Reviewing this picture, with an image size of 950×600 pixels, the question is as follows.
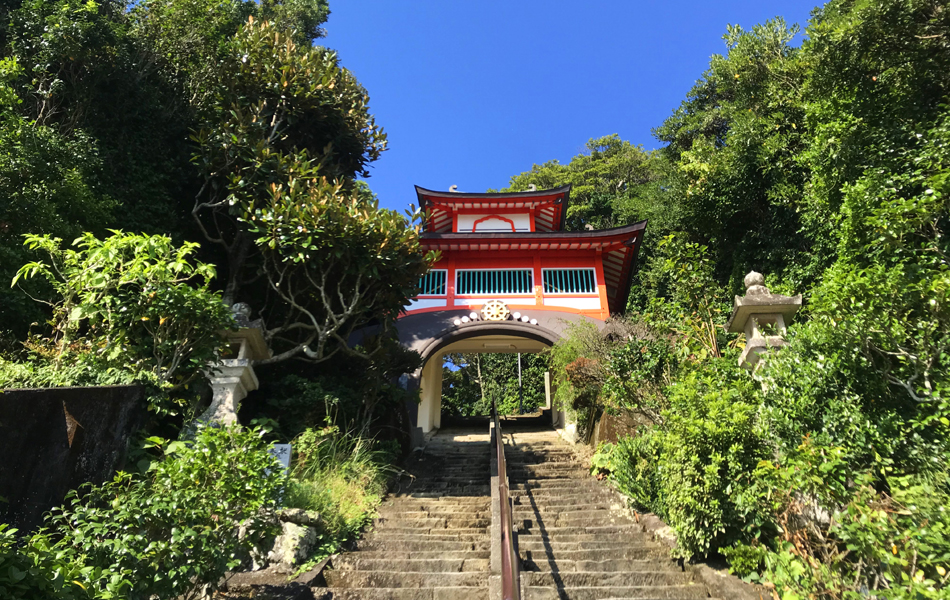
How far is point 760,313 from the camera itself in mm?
6180

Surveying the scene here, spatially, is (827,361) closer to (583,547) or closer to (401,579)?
(583,547)

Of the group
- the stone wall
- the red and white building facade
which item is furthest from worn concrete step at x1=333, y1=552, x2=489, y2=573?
the red and white building facade

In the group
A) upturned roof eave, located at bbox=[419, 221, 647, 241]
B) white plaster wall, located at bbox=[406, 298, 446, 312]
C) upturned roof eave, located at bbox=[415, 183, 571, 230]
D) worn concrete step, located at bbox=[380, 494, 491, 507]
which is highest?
upturned roof eave, located at bbox=[415, 183, 571, 230]

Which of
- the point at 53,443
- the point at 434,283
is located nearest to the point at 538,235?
the point at 434,283

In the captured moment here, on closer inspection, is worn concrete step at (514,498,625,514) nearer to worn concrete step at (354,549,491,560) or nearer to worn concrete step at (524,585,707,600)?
worn concrete step at (354,549,491,560)

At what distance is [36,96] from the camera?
773cm

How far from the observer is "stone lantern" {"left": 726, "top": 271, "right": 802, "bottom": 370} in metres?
6.03

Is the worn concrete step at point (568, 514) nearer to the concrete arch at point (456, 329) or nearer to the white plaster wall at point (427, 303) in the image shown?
the concrete arch at point (456, 329)

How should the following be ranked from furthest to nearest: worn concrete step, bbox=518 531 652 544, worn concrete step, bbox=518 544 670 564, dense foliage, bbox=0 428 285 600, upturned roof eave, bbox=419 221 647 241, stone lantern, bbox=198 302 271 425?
1. upturned roof eave, bbox=419 221 647 241
2. stone lantern, bbox=198 302 271 425
3. worn concrete step, bbox=518 531 652 544
4. worn concrete step, bbox=518 544 670 564
5. dense foliage, bbox=0 428 285 600

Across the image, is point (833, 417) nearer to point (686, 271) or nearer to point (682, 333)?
point (682, 333)

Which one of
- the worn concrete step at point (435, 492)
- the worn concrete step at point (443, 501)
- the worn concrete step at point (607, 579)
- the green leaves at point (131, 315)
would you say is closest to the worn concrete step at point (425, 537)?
the worn concrete step at point (607, 579)

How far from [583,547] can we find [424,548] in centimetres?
164

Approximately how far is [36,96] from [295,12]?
33.8ft

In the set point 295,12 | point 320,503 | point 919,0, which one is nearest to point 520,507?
point 320,503
